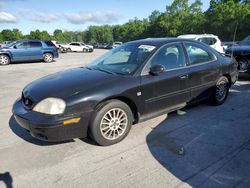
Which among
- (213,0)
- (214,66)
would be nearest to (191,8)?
(213,0)

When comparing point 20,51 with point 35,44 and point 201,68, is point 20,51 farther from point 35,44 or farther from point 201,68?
point 201,68

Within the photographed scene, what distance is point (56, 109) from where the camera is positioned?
3.49m

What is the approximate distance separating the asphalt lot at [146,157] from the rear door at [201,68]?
0.64 meters

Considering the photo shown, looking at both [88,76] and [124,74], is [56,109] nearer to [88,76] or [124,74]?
[88,76]

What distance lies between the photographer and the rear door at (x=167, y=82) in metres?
4.27

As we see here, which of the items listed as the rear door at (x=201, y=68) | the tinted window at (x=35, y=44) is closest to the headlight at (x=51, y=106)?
the rear door at (x=201, y=68)

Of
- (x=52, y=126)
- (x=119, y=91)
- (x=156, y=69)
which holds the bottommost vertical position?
(x=52, y=126)

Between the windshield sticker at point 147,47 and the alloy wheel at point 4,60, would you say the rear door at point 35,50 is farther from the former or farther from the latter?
the windshield sticker at point 147,47

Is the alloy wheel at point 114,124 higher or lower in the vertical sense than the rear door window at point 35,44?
lower

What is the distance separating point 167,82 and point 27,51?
1472cm

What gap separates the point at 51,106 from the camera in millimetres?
3525

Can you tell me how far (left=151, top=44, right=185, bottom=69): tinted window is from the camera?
449cm

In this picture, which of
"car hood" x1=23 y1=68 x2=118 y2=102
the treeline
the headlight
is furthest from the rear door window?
the treeline

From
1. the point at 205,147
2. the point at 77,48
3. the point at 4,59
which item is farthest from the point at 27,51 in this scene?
the point at 77,48
